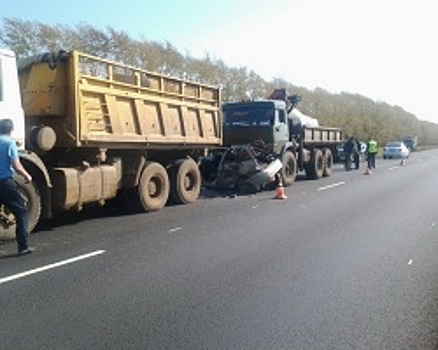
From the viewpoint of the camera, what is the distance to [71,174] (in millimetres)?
9500

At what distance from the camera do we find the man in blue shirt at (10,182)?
7.31 m

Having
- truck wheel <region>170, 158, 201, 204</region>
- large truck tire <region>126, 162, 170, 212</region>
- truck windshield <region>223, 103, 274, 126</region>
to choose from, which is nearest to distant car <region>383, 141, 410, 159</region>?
truck windshield <region>223, 103, 274, 126</region>

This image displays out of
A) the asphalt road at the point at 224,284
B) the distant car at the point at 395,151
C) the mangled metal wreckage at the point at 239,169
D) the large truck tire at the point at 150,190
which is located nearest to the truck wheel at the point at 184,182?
the large truck tire at the point at 150,190

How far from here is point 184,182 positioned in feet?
44.0

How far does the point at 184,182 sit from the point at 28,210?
5.32 meters

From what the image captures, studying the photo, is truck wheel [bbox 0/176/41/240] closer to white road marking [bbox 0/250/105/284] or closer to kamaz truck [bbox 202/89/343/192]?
white road marking [bbox 0/250/105/284]

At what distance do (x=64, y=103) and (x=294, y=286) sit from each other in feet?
18.8

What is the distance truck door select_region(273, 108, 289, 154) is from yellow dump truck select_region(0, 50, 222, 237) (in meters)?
4.73

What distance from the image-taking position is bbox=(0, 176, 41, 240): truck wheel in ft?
26.6

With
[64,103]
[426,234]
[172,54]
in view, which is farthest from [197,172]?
[172,54]

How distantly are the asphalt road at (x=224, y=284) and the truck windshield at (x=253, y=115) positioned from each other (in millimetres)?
7298

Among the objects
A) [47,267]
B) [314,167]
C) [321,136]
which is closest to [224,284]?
[47,267]

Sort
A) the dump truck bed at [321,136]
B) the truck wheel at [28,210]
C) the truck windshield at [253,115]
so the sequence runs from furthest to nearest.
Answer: the dump truck bed at [321,136]
the truck windshield at [253,115]
the truck wheel at [28,210]

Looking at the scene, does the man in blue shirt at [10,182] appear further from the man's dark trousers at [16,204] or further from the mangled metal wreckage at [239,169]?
the mangled metal wreckage at [239,169]
